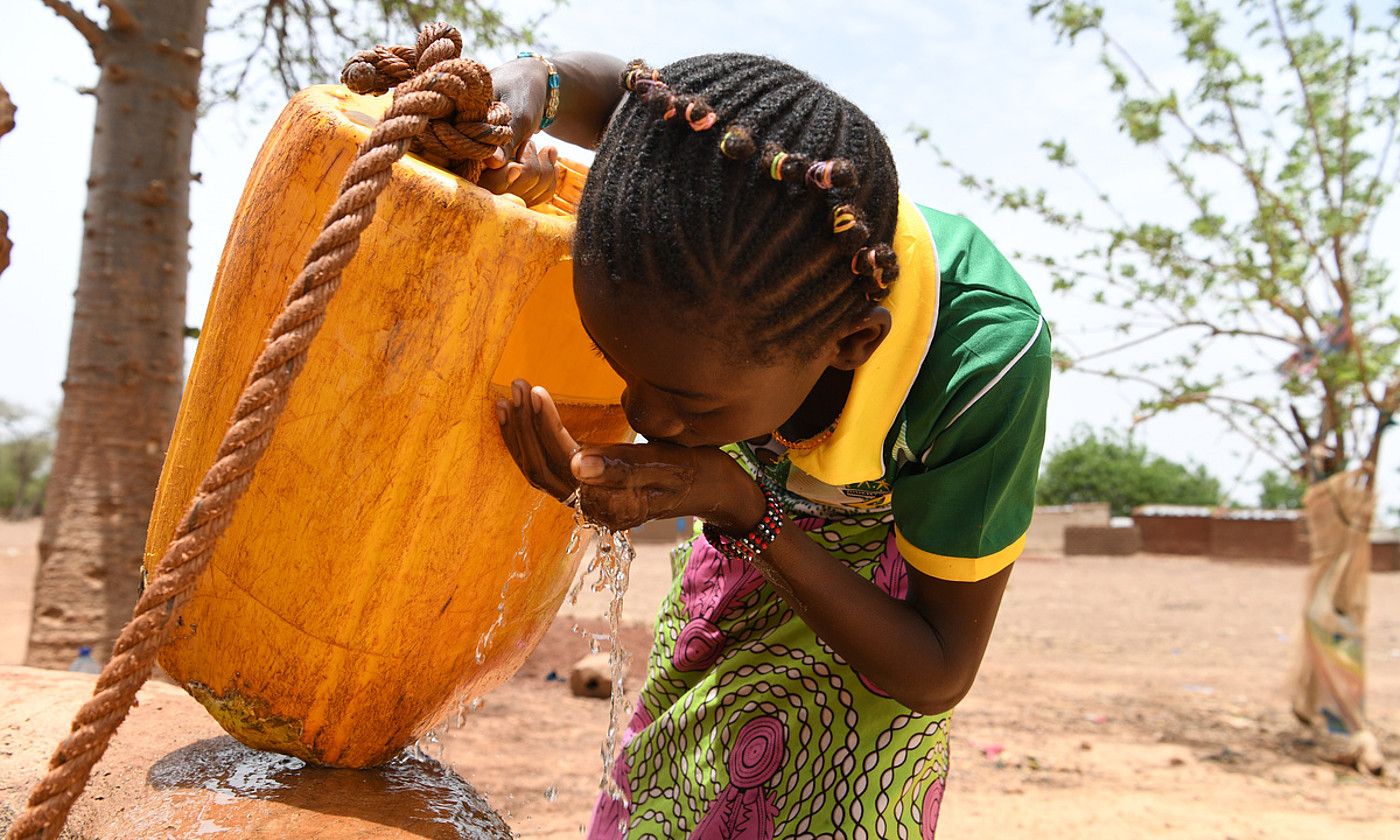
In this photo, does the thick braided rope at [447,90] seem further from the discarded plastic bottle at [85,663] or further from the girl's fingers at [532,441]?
the discarded plastic bottle at [85,663]

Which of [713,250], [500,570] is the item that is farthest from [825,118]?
[500,570]

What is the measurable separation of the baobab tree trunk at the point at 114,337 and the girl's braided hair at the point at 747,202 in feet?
10.6

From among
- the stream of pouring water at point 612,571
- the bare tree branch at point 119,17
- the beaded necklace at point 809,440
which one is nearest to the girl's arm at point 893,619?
the beaded necklace at point 809,440

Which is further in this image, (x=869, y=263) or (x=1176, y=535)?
(x=1176, y=535)

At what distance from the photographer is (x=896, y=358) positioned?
54.4 inches

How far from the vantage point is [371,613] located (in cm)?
148

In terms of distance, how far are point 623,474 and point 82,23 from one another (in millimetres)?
3521

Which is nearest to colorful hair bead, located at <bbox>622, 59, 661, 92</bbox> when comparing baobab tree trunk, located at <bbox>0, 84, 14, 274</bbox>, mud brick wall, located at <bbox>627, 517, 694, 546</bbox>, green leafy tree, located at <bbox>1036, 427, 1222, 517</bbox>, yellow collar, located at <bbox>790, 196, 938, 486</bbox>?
yellow collar, located at <bbox>790, 196, 938, 486</bbox>

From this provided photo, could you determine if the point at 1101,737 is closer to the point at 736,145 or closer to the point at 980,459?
the point at 980,459

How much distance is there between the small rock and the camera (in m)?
5.81

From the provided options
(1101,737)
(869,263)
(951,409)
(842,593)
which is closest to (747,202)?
(869,263)

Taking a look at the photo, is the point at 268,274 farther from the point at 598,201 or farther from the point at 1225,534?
the point at 1225,534

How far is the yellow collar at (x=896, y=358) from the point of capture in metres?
1.36

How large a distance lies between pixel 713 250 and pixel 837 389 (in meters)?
0.37
